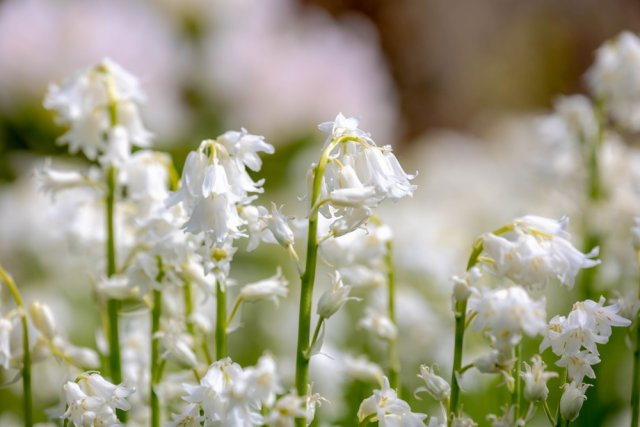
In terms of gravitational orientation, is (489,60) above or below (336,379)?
above

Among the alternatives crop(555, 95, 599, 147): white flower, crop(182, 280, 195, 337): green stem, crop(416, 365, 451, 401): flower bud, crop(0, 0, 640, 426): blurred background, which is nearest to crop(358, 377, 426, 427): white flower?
crop(416, 365, 451, 401): flower bud

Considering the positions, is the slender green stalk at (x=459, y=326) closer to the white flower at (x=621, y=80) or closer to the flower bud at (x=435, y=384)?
the flower bud at (x=435, y=384)

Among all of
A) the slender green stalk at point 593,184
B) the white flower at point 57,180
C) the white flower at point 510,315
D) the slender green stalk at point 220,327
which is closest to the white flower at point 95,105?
the white flower at point 57,180

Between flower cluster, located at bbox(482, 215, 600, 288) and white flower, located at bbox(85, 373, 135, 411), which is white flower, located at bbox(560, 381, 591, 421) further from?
white flower, located at bbox(85, 373, 135, 411)

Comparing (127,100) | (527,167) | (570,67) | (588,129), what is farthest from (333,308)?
(570,67)

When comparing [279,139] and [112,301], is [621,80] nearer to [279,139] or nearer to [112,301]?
[112,301]

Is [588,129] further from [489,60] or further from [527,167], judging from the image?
[489,60]

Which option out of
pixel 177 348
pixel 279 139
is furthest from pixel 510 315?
pixel 279 139
